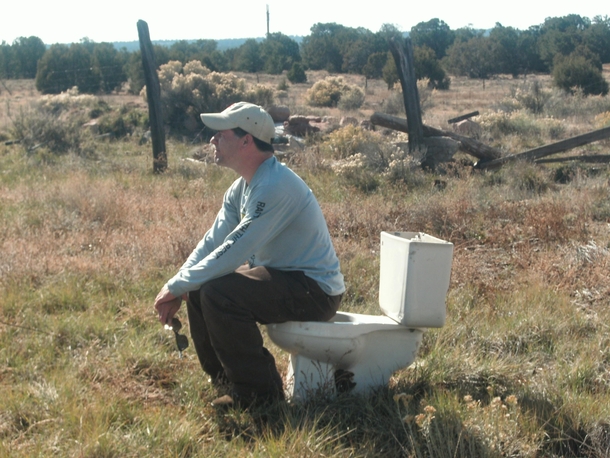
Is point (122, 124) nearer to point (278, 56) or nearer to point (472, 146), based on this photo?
point (472, 146)

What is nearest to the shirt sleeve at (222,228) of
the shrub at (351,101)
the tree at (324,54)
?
the shrub at (351,101)

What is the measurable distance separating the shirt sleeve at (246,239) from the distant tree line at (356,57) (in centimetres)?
2687

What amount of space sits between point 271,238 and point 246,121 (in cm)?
60

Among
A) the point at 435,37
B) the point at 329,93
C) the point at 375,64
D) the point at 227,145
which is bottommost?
the point at 227,145

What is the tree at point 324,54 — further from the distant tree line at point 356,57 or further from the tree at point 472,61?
the tree at point 472,61

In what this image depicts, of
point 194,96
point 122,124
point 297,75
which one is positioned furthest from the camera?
point 297,75

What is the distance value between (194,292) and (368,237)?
347 cm

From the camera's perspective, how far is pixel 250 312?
311 cm

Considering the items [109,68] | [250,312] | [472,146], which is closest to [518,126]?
[472,146]

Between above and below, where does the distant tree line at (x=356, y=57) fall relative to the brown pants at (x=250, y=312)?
above

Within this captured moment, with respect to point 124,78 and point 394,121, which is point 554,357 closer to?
point 394,121

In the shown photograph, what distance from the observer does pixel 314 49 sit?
5588 centimetres

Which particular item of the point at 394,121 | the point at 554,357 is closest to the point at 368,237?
the point at 554,357

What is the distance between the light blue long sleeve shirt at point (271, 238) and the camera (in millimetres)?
3104
